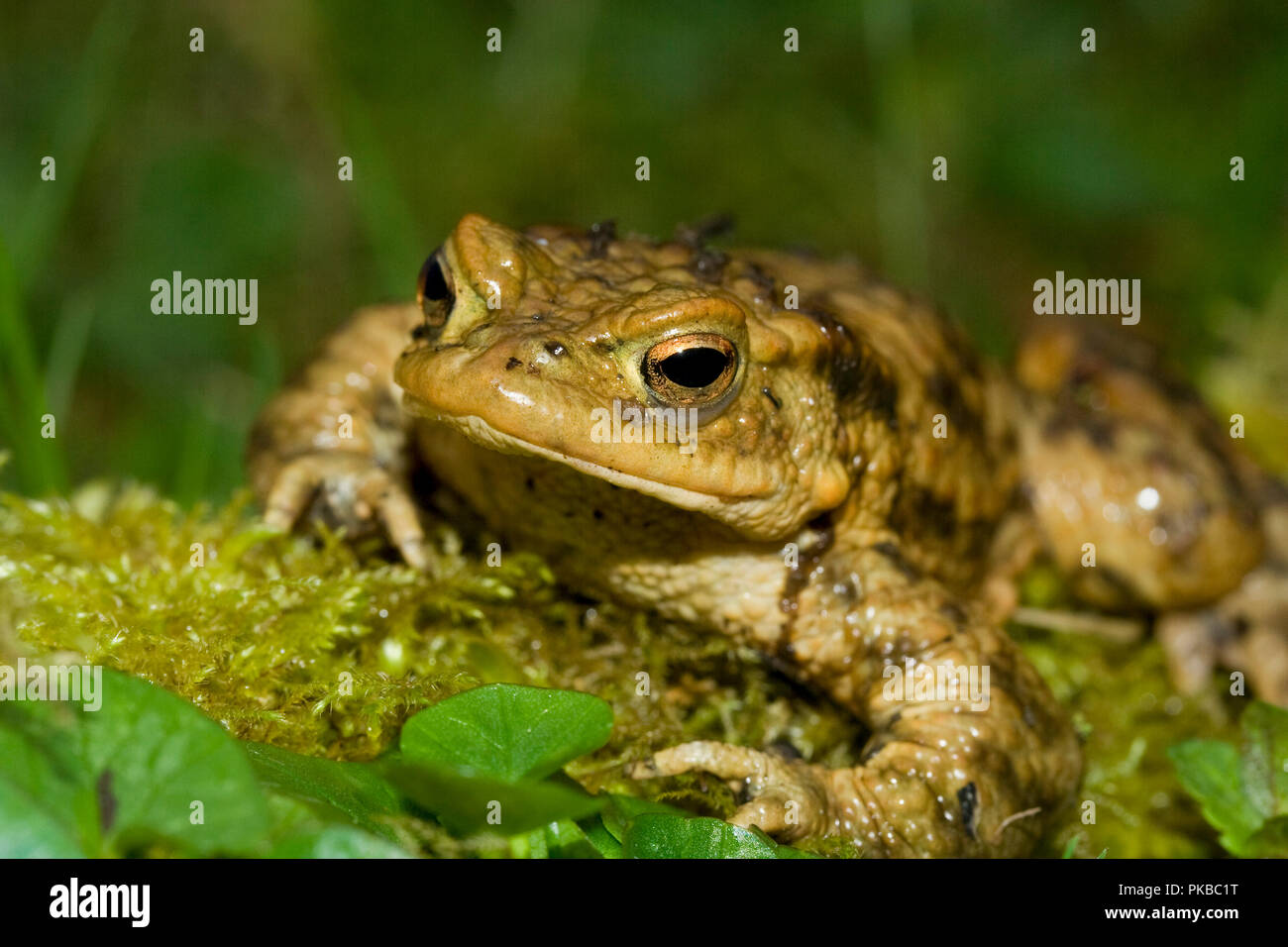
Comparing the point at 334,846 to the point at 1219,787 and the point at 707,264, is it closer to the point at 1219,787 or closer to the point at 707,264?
the point at 707,264

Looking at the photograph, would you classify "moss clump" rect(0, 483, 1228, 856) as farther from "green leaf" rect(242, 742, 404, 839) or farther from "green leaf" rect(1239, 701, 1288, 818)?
"green leaf" rect(1239, 701, 1288, 818)

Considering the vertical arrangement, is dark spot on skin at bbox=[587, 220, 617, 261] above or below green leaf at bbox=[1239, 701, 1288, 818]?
above

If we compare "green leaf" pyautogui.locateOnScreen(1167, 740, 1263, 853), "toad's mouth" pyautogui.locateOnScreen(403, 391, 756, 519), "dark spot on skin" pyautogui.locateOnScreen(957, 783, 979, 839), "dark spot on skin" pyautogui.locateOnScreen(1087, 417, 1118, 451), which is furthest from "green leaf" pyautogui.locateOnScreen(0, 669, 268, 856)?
"dark spot on skin" pyautogui.locateOnScreen(1087, 417, 1118, 451)

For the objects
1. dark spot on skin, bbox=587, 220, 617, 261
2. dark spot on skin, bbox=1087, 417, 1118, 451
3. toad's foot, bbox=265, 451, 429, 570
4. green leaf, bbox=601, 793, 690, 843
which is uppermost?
dark spot on skin, bbox=587, 220, 617, 261

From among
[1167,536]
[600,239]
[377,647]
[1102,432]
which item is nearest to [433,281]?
[600,239]

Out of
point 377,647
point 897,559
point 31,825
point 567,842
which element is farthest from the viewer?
point 897,559
